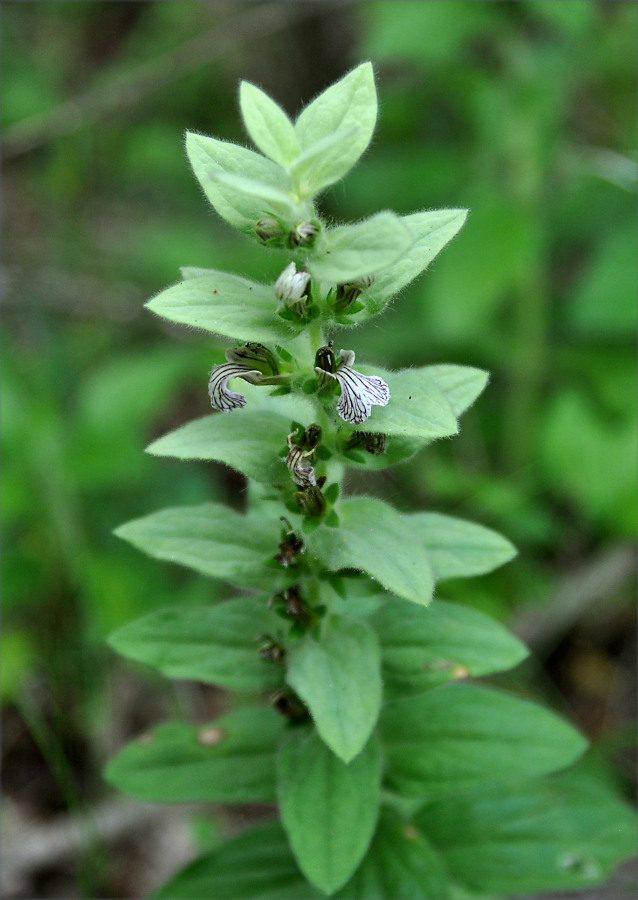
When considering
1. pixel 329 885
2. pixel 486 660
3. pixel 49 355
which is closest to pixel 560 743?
pixel 486 660

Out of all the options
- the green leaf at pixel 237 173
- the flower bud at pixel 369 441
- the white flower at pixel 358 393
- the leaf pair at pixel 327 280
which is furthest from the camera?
the flower bud at pixel 369 441

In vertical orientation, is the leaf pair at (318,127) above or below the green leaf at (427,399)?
above

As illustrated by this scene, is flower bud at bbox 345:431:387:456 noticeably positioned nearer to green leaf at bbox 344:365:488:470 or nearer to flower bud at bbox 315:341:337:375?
green leaf at bbox 344:365:488:470

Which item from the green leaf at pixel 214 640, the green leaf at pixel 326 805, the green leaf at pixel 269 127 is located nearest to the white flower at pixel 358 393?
the green leaf at pixel 269 127

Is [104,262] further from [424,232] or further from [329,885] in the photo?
[329,885]

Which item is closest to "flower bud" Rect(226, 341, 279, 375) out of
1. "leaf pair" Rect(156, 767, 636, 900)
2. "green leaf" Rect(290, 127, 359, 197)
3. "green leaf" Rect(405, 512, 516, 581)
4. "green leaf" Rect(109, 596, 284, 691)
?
"green leaf" Rect(290, 127, 359, 197)

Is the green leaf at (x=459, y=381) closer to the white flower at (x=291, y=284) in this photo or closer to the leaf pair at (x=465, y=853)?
the white flower at (x=291, y=284)

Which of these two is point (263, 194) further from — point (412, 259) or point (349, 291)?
point (412, 259)
